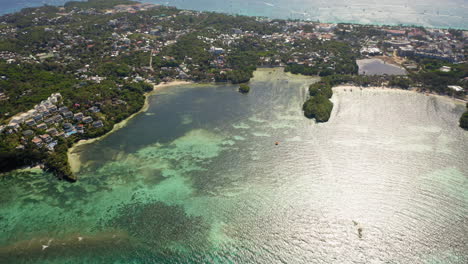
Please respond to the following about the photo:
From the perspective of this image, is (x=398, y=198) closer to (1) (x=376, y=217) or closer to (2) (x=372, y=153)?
(1) (x=376, y=217)

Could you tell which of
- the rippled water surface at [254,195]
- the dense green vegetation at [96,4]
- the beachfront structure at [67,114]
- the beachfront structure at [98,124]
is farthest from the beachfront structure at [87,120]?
the dense green vegetation at [96,4]

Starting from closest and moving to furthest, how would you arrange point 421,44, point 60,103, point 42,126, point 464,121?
point 42,126 → point 464,121 → point 60,103 → point 421,44

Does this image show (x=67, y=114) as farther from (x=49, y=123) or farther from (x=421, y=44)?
(x=421, y=44)

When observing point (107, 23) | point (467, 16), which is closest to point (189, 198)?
point (107, 23)

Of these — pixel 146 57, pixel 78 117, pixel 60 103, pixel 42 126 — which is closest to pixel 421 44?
pixel 146 57

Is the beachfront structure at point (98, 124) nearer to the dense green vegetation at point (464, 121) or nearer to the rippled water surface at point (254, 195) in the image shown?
the rippled water surface at point (254, 195)

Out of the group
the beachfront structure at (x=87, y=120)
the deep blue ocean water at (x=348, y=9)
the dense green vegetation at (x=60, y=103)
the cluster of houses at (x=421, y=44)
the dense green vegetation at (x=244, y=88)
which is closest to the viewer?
the dense green vegetation at (x=60, y=103)
